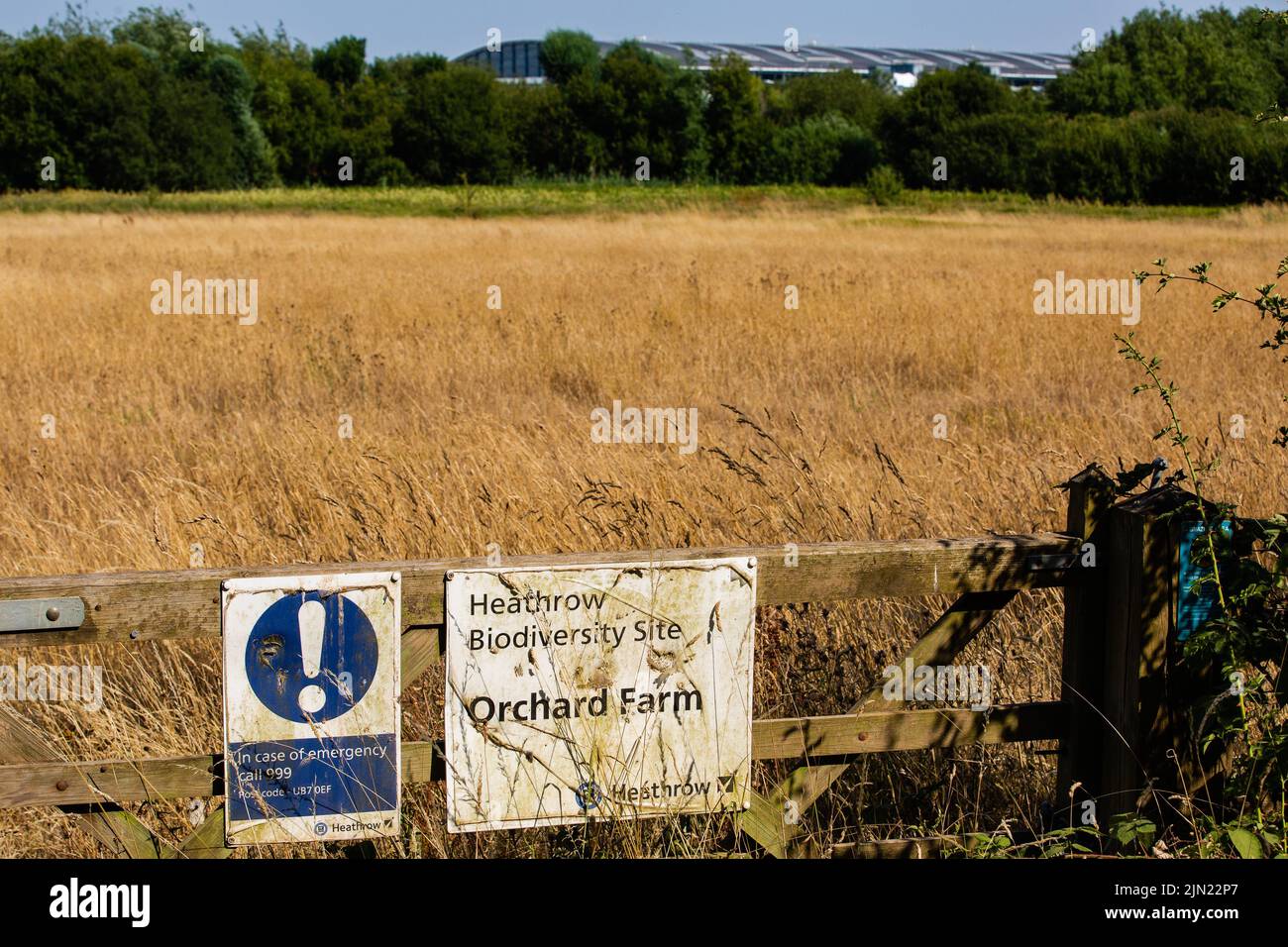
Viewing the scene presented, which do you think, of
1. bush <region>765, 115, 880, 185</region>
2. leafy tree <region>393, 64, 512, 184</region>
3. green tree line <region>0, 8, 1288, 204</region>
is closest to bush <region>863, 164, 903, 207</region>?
green tree line <region>0, 8, 1288, 204</region>

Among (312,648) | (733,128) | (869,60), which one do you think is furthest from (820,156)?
(869,60)

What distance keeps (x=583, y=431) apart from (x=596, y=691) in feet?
15.8

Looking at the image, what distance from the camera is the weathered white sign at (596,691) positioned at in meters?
2.70

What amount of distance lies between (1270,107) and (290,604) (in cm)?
267

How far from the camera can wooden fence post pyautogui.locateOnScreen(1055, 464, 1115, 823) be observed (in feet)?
9.77

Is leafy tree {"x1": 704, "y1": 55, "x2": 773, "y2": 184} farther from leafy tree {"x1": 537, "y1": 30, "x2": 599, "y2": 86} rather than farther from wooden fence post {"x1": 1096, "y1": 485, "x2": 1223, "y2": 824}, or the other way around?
wooden fence post {"x1": 1096, "y1": 485, "x2": 1223, "y2": 824}

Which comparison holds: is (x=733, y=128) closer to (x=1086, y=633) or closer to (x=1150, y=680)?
(x=1086, y=633)

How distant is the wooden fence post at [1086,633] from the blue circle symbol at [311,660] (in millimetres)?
1669

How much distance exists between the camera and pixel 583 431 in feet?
24.6

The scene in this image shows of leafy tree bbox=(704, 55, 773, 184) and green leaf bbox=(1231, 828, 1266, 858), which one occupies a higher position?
leafy tree bbox=(704, 55, 773, 184)

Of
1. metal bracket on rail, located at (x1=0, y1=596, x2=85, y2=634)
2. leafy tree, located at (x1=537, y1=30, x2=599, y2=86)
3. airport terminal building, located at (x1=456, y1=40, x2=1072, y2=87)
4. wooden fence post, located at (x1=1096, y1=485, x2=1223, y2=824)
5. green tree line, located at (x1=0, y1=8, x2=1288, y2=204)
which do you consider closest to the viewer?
metal bracket on rail, located at (x1=0, y1=596, x2=85, y2=634)

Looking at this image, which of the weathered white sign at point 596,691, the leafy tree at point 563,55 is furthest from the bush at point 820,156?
the weathered white sign at point 596,691

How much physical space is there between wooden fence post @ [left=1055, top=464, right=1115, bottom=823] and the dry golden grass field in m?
0.42
